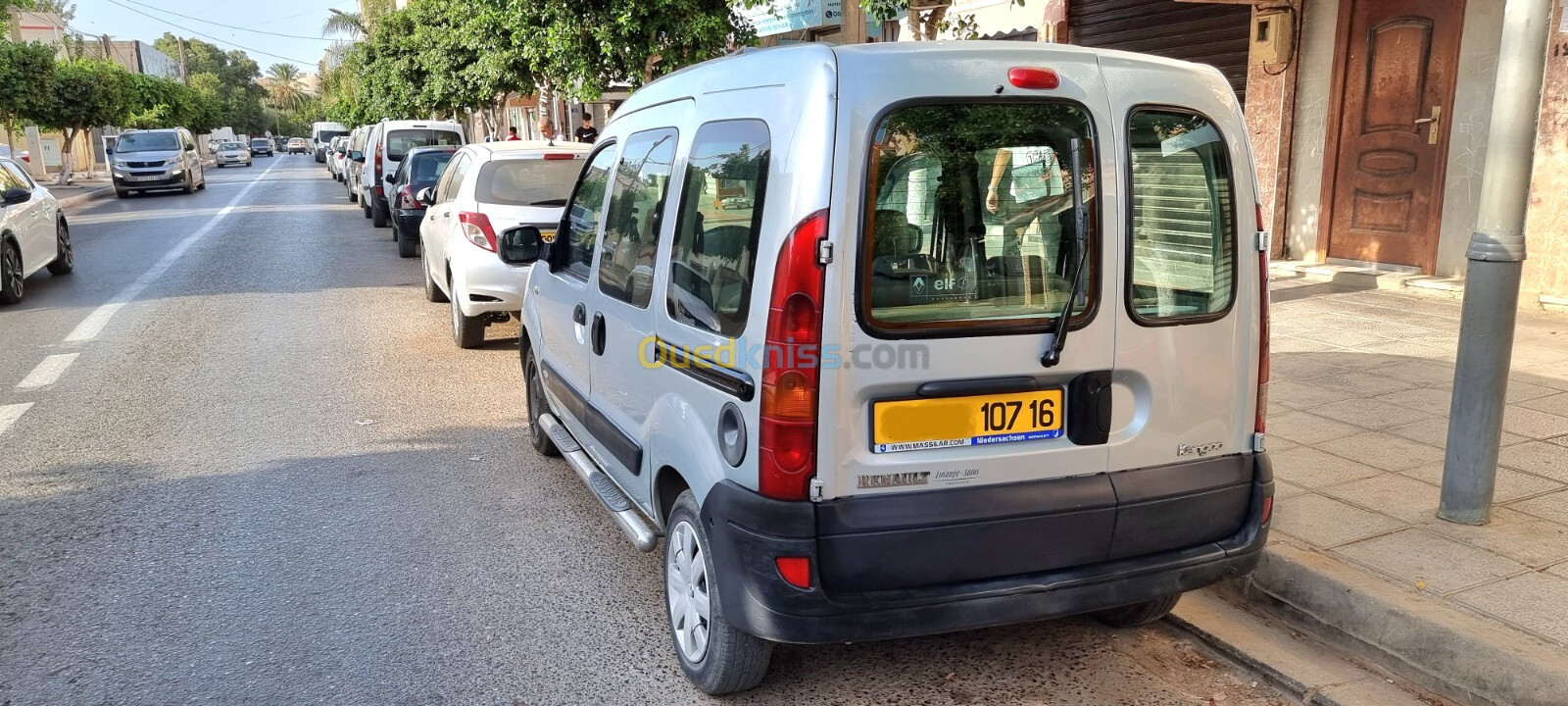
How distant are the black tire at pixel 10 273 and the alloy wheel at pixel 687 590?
9854 millimetres

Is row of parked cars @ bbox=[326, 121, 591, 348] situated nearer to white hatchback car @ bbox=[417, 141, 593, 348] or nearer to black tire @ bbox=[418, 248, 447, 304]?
white hatchback car @ bbox=[417, 141, 593, 348]

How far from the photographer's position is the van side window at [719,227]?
2.94 meters

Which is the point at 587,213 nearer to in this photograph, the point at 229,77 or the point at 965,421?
the point at 965,421

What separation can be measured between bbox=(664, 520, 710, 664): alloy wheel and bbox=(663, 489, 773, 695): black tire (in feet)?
0.08

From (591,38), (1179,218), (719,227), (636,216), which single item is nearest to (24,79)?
(591,38)

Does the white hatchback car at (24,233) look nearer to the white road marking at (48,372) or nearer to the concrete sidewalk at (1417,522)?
the white road marking at (48,372)

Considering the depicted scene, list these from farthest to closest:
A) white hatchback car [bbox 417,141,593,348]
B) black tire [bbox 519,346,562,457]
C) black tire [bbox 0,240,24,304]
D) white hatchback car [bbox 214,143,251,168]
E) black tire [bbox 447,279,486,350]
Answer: white hatchback car [bbox 214,143,251,168] → black tire [bbox 0,240,24,304] → black tire [bbox 447,279,486,350] → white hatchback car [bbox 417,141,593,348] → black tire [bbox 519,346,562,457]

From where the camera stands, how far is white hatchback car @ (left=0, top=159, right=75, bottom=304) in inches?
412

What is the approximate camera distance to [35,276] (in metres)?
12.5

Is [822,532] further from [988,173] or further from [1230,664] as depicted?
[1230,664]

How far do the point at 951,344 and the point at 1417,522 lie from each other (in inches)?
99.9

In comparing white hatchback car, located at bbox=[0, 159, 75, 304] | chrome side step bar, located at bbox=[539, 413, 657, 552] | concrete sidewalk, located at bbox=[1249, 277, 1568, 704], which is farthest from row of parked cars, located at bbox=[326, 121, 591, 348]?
concrete sidewalk, located at bbox=[1249, 277, 1568, 704]

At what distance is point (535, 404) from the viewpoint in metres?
5.60

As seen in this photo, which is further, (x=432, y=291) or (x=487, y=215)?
(x=432, y=291)
